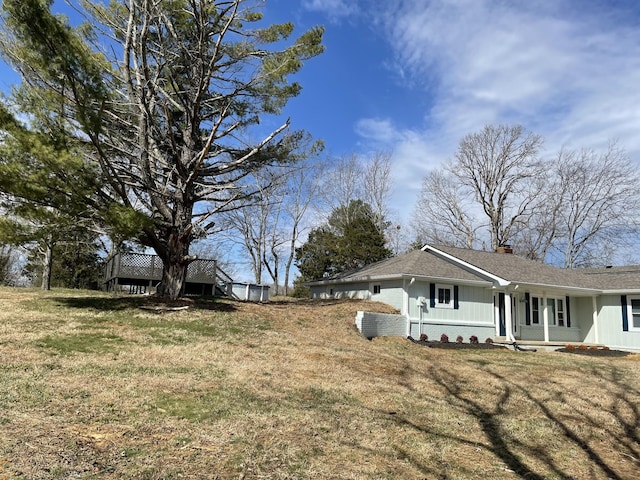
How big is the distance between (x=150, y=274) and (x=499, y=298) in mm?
15124

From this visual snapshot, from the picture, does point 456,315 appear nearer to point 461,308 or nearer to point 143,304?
point 461,308

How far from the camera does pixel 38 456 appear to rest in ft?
13.2

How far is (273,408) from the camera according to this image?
6.25 meters

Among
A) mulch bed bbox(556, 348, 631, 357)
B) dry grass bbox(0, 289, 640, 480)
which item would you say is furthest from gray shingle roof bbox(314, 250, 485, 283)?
dry grass bbox(0, 289, 640, 480)

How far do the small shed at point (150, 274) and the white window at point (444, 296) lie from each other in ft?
33.6

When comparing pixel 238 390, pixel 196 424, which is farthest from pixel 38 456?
pixel 238 390

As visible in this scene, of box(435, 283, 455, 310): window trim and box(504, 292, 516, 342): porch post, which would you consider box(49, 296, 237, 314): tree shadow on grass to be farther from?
box(504, 292, 516, 342): porch post

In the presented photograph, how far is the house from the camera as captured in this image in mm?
17219

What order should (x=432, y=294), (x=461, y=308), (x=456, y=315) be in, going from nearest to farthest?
(x=432, y=294) < (x=456, y=315) < (x=461, y=308)

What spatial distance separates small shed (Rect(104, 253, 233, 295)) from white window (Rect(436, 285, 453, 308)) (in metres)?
10.2

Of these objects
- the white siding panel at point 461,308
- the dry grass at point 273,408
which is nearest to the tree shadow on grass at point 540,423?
the dry grass at point 273,408

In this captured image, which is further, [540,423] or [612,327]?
[612,327]

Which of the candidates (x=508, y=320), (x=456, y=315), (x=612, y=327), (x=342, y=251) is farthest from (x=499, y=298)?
(x=342, y=251)

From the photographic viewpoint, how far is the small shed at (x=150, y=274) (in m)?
20.6
